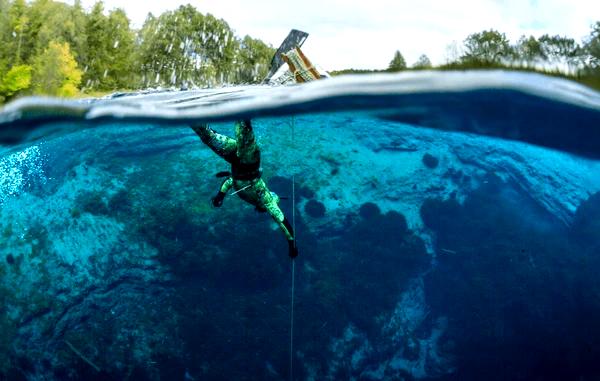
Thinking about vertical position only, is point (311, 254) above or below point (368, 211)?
below

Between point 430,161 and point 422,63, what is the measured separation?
29.9ft

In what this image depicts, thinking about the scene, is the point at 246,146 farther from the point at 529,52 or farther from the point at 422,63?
the point at 529,52

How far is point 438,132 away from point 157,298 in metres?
9.14

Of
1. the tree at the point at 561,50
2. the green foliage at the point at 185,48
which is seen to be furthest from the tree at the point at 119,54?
the tree at the point at 561,50

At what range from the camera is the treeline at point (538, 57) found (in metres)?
6.26

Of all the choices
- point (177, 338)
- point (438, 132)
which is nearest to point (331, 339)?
point (177, 338)

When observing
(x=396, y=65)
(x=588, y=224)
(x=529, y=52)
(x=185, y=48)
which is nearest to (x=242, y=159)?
(x=396, y=65)

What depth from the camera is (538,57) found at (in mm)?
6555

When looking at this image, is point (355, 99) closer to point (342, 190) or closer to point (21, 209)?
point (342, 190)

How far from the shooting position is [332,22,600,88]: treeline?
20.5 feet

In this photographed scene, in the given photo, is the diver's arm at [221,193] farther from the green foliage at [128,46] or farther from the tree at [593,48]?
the green foliage at [128,46]

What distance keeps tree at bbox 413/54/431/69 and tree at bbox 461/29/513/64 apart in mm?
501

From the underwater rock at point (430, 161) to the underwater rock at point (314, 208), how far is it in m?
3.92

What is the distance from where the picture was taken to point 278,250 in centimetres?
1370
